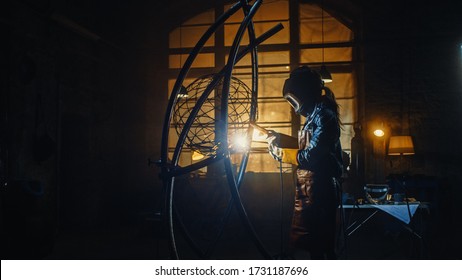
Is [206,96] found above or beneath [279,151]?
above

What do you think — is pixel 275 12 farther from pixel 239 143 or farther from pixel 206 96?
pixel 239 143

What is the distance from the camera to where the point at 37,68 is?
23.6 feet

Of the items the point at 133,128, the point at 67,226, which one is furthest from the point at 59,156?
the point at 133,128

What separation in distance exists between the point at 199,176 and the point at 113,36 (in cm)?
386

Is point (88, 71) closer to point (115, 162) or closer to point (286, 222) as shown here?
point (115, 162)

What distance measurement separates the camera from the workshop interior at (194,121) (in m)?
6.54

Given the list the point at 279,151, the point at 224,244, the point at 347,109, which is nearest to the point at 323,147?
the point at 279,151

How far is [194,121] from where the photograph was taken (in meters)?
8.49

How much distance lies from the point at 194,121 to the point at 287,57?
2.80 m

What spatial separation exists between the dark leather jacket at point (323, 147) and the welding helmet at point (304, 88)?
133mm

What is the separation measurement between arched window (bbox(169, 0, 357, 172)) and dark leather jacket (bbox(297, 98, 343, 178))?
Answer: 5.86 meters

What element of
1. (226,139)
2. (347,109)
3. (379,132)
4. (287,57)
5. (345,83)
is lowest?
(226,139)

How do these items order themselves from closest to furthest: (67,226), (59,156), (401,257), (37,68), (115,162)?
(401,257) → (37,68) → (59,156) → (67,226) → (115,162)

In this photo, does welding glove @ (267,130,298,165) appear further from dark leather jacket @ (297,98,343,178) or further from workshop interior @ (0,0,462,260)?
workshop interior @ (0,0,462,260)
